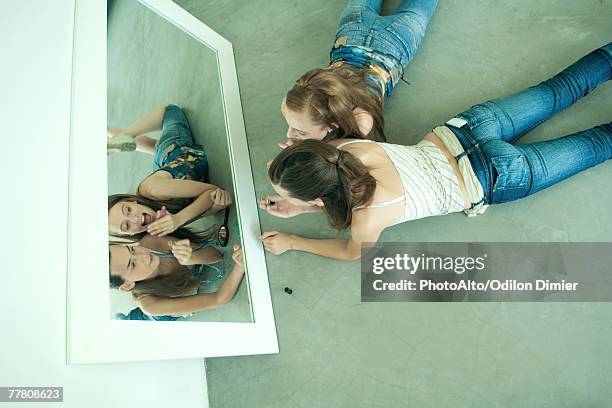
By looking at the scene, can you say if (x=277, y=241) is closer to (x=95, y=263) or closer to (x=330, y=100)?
(x=330, y=100)

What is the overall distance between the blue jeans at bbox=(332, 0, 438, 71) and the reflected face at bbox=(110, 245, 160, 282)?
3.55 ft

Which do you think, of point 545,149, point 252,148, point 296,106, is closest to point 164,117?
point 296,106

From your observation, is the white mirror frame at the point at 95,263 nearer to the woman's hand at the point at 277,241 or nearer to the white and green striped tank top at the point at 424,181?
the woman's hand at the point at 277,241

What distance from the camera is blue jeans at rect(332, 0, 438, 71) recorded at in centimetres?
189

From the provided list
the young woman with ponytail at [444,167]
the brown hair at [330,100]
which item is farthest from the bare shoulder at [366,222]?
the brown hair at [330,100]

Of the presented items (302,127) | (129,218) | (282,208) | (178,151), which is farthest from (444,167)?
(129,218)

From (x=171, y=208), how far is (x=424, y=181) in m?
0.76

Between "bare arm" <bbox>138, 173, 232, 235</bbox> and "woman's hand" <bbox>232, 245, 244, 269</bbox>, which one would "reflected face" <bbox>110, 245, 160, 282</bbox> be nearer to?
"bare arm" <bbox>138, 173, 232, 235</bbox>

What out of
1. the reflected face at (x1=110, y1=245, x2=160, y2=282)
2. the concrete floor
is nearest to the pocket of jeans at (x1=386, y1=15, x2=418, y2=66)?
the concrete floor

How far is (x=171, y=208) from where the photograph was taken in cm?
150

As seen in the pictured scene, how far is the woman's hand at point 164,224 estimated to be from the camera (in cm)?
139

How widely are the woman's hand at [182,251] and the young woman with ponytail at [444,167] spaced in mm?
320

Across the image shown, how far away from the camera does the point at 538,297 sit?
1789mm

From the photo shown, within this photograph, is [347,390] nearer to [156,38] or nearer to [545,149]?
[545,149]
